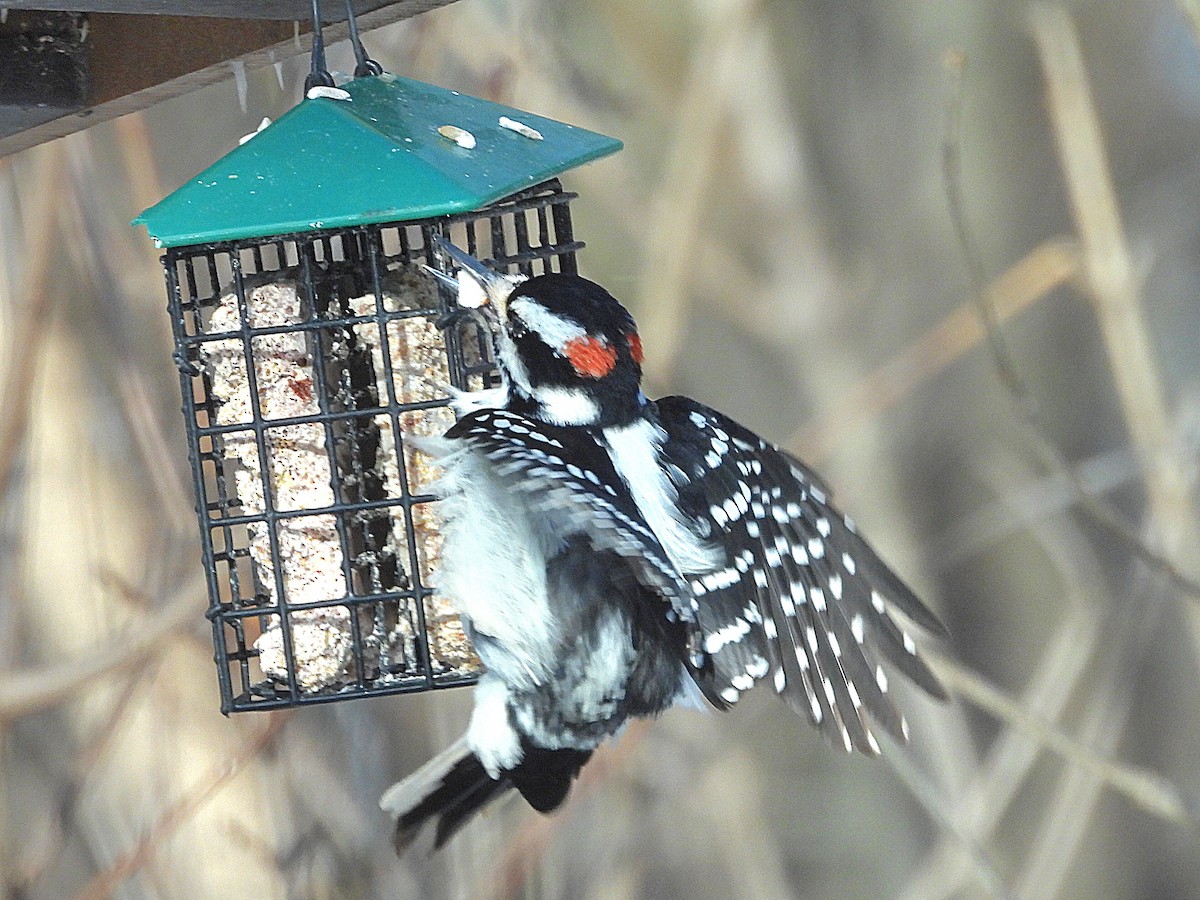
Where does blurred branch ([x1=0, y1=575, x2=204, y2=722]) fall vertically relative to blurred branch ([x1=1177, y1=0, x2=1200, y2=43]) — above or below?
below

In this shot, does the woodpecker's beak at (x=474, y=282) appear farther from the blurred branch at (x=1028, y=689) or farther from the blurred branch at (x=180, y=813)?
the blurred branch at (x=1028, y=689)

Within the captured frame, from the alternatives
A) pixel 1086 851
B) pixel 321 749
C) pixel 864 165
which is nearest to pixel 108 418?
pixel 321 749

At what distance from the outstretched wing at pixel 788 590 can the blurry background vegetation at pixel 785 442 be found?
1.67 feet

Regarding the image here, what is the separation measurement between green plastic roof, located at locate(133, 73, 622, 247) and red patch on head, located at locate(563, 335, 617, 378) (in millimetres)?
234

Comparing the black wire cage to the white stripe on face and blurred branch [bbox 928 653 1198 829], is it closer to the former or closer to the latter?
the white stripe on face

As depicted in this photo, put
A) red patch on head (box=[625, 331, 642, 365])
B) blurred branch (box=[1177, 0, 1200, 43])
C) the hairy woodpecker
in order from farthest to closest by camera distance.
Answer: blurred branch (box=[1177, 0, 1200, 43]) < red patch on head (box=[625, 331, 642, 365]) < the hairy woodpecker

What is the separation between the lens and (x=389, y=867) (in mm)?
2945

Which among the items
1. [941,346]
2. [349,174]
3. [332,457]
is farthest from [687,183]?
[349,174]

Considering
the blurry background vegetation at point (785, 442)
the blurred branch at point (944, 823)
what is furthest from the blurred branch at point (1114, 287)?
the blurred branch at point (944, 823)

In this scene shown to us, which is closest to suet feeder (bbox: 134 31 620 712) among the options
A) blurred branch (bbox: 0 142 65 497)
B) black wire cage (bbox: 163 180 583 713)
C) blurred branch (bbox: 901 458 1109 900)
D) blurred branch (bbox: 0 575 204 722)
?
black wire cage (bbox: 163 180 583 713)

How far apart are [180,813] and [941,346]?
7.63 feet

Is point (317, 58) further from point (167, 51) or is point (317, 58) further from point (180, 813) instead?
point (180, 813)

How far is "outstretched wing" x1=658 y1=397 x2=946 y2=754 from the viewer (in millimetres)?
2039

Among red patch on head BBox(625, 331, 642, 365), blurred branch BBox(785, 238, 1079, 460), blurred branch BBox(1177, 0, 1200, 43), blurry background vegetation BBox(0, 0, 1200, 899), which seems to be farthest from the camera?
blurred branch BBox(785, 238, 1079, 460)
